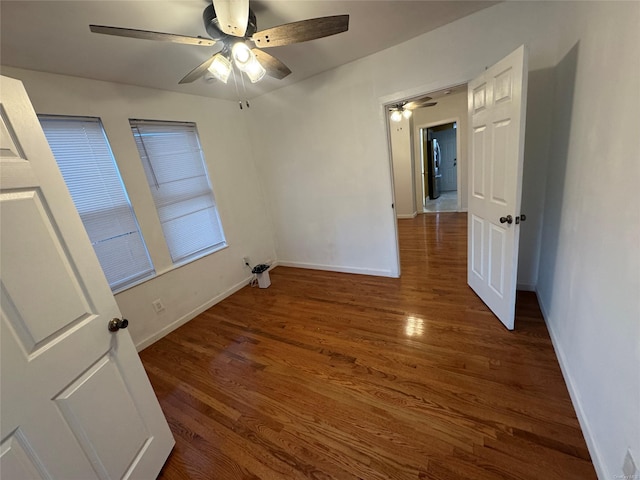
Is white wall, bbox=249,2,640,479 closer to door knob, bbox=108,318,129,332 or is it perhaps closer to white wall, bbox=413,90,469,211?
door knob, bbox=108,318,129,332

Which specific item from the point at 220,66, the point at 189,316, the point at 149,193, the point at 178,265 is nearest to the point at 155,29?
the point at 220,66

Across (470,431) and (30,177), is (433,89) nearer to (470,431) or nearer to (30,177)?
(470,431)

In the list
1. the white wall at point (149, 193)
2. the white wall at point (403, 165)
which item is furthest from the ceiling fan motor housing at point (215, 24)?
the white wall at point (403, 165)

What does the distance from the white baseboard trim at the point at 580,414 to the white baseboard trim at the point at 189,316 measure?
10.6 ft

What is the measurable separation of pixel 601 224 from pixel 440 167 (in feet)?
27.3

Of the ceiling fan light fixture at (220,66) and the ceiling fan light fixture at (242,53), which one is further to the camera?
the ceiling fan light fixture at (220,66)

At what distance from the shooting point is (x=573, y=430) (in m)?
1.27

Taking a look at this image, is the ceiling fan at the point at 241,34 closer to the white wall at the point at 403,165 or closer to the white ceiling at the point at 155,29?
the white ceiling at the point at 155,29

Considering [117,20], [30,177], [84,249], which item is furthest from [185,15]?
[84,249]

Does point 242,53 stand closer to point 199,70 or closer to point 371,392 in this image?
point 199,70

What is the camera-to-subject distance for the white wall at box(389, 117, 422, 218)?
5.52 m

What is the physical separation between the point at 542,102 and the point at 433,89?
86 cm

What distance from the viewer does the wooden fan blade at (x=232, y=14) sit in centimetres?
122

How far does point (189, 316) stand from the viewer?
2.82 meters
